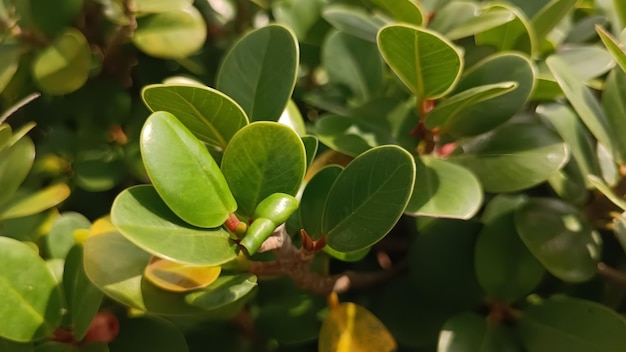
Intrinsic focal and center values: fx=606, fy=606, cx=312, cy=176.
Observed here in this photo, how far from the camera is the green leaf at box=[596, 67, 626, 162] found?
580 millimetres

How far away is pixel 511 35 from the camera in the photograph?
628 mm

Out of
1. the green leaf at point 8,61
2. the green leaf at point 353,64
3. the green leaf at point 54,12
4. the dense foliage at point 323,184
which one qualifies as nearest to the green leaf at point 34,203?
the dense foliage at point 323,184

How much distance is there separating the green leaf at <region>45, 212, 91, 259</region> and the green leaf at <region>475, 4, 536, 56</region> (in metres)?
A: 0.47

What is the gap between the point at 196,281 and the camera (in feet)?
1.55

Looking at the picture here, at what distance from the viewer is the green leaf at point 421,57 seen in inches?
19.0

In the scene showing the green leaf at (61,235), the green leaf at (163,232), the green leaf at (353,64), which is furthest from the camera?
the green leaf at (353,64)

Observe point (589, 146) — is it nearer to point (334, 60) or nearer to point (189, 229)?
point (334, 60)

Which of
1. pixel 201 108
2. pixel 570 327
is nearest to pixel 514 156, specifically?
pixel 570 327

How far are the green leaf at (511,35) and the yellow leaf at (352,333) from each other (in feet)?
1.03

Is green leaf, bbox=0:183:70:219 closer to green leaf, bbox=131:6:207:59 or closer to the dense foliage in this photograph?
the dense foliage

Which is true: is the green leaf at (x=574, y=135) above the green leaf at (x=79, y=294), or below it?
above

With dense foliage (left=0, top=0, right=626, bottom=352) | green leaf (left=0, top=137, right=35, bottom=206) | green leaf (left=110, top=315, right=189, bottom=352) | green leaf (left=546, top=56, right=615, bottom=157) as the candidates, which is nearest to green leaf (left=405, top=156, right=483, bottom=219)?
dense foliage (left=0, top=0, right=626, bottom=352)

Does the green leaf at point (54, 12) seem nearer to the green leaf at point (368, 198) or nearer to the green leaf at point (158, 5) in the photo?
the green leaf at point (158, 5)

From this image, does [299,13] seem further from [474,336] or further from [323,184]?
[474,336]
